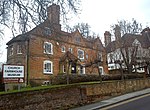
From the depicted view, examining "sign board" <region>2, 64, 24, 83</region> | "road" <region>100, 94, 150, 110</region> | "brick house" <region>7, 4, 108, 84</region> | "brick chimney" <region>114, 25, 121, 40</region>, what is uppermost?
"brick chimney" <region>114, 25, 121, 40</region>

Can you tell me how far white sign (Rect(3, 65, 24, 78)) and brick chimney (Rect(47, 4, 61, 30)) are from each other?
142 inches

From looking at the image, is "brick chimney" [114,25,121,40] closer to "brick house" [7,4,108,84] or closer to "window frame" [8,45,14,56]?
"brick house" [7,4,108,84]

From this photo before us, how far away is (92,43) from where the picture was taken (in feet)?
147

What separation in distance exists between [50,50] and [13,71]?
3.16 metres

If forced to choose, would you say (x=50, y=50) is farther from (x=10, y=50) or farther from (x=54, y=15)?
(x=10, y=50)

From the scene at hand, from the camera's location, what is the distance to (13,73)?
1288cm

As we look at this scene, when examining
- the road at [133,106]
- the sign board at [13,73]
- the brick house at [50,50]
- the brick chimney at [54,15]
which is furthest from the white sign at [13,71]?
the road at [133,106]

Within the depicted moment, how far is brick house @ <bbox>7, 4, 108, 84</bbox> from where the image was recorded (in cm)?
1152

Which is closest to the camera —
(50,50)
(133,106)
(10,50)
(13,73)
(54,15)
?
(54,15)

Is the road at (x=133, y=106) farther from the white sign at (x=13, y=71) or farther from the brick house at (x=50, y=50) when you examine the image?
the white sign at (x=13, y=71)

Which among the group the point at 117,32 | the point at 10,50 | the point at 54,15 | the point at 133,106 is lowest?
the point at 133,106

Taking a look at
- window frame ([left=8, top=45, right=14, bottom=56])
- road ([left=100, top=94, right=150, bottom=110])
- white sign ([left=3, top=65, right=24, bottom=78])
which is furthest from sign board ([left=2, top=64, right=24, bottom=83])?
window frame ([left=8, top=45, right=14, bottom=56])

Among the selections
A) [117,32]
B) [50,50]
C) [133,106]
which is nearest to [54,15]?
[50,50]

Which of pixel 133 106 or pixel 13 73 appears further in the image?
pixel 133 106
